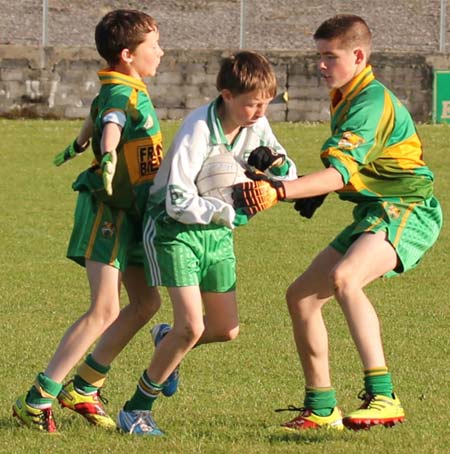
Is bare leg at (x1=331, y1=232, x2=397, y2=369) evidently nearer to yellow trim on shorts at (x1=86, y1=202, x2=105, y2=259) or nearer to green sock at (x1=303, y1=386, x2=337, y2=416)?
green sock at (x1=303, y1=386, x2=337, y2=416)

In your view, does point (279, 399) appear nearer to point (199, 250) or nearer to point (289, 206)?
point (199, 250)

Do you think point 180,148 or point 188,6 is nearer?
point 180,148

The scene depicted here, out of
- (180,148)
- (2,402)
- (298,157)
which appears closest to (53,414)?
(2,402)

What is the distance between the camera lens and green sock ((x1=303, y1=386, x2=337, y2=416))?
6207 mm

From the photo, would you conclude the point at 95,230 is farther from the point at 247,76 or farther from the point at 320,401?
the point at 320,401

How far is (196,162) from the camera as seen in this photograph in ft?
19.1

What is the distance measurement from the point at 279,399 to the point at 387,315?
278 centimetres

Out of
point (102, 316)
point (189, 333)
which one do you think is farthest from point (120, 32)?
point (189, 333)

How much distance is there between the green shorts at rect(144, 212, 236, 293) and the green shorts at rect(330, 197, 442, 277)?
59 centimetres

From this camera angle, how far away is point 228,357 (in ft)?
26.2

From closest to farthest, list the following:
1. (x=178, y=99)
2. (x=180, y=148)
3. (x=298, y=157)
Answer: (x=180, y=148)
(x=298, y=157)
(x=178, y=99)

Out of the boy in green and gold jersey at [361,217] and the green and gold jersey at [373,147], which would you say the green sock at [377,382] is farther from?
the green and gold jersey at [373,147]

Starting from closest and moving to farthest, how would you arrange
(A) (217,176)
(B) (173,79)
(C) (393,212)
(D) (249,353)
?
1. (A) (217,176)
2. (C) (393,212)
3. (D) (249,353)
4. (B) (173,79)

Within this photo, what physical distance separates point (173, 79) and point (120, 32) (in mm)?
16791
